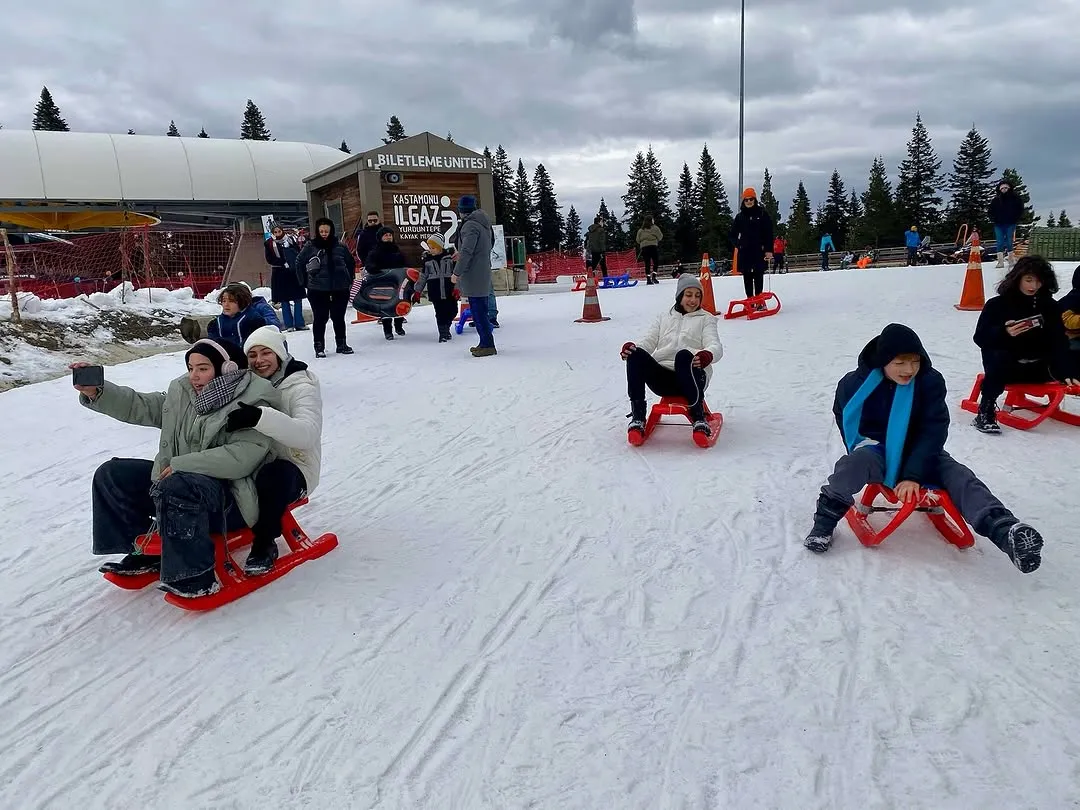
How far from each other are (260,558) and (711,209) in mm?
73155

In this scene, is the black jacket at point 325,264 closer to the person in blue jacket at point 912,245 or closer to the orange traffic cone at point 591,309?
the orange traffic cone at point 591,309

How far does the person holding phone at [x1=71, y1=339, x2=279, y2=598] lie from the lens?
10.2ft

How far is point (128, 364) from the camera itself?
9.89m

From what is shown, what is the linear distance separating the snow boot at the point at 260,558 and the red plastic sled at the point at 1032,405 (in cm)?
499

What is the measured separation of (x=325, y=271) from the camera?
943 centimetres

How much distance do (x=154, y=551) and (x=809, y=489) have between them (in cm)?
349

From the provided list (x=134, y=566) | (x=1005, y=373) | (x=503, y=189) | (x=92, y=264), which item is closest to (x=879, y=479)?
(x=1005, y=373)

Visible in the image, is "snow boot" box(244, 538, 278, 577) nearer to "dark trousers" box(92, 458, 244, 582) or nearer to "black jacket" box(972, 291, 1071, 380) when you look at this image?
"dark trousers" box(92, 458, 244, 582)

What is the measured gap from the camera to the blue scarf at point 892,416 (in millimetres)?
3578

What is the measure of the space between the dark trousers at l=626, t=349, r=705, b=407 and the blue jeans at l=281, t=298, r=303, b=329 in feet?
27.9

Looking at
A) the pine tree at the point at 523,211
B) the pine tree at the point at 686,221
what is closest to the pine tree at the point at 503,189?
the pine tree at the point at 523,211

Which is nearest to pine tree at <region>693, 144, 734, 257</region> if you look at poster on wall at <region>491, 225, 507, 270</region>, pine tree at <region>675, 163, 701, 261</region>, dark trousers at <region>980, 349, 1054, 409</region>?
pine tree at <region>675, 163, 701, 261</region>

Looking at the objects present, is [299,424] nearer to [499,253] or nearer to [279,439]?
[279,439]

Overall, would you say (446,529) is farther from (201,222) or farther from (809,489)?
(201,222)
